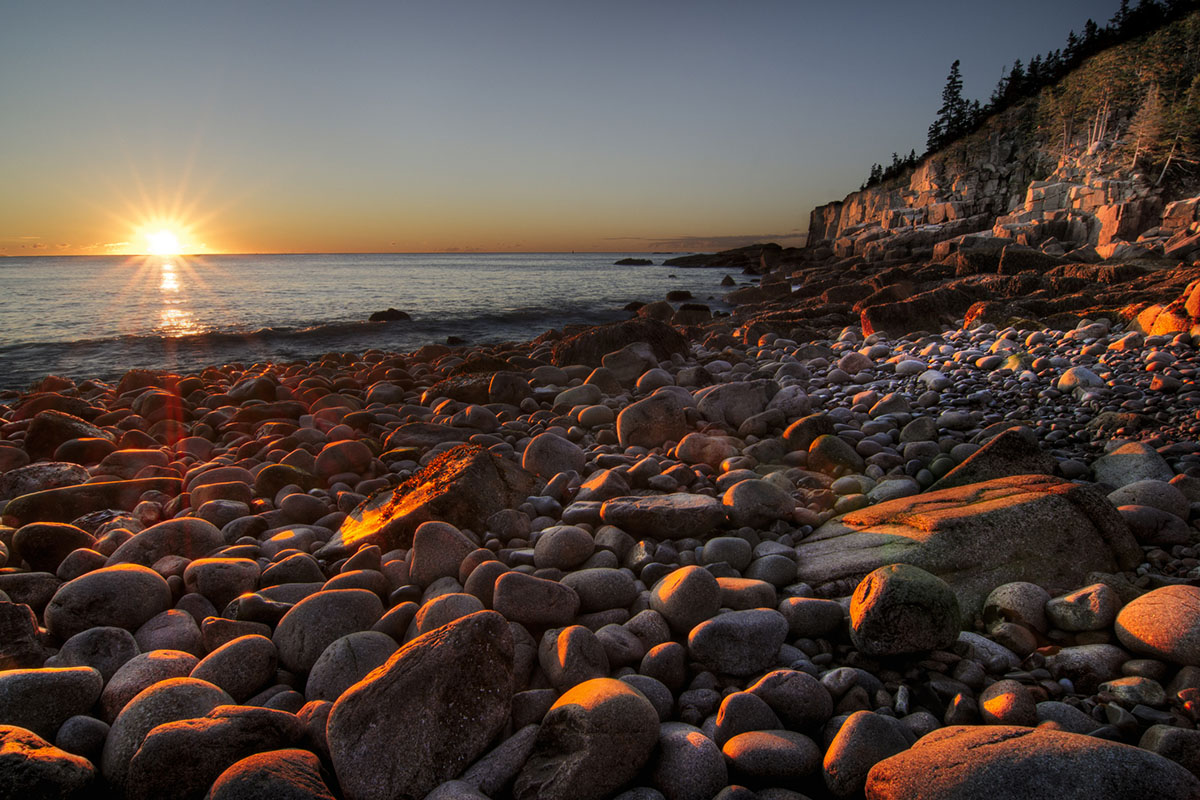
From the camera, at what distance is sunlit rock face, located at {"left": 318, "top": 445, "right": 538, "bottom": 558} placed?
354cm

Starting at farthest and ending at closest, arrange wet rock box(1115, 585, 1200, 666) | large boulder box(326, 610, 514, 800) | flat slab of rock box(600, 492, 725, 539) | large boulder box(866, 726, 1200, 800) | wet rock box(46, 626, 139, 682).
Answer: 1. flat slab of rock box(600, 492, 725, 539)
2. wet rock box(46, 626, 139, 682)
3. wet rock box(1115, 585, 1200, 666)
4. large boulder box(326, 610, 514, 800)
5. large boulder box(866, 726, 1200, 800)

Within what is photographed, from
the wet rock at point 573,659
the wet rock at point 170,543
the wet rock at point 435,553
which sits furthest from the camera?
the wet rock at point 170,543

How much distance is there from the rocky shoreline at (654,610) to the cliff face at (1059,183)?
715 inches

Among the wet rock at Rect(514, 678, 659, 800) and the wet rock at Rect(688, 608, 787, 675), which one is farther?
the wet rock at Rect(688, 608, 787, 675)

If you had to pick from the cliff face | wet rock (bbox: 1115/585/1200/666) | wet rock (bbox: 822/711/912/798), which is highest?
the cliff face

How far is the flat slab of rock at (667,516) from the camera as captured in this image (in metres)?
3.42

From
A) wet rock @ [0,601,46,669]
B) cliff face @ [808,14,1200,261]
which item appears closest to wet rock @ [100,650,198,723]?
wet rock @ [0,601,46,669]

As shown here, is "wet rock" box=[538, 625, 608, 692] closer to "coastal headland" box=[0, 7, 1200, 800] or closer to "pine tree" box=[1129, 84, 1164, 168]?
"coastal headland" box=[0, 7, 1200, 800]

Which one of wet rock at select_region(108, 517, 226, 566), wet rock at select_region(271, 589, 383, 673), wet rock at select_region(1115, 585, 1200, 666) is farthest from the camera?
wet rock at select_region(108, 517, 226, 566)

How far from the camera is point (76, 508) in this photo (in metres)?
4.14

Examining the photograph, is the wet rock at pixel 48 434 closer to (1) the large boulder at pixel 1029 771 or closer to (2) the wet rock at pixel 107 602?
(2) the wet rock at pixel 107 602


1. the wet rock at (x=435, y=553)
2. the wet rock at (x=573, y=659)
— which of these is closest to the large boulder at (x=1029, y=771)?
the wet rock at (x=573, y=659)

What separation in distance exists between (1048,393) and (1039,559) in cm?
303

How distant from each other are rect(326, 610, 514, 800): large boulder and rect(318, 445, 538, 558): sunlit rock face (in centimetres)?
155
